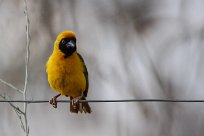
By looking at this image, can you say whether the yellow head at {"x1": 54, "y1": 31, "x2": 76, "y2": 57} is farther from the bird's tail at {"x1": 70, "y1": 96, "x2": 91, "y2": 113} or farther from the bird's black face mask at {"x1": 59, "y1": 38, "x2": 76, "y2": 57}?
the bird's tail at {"x1": 70, "y1": 96, "x2": 91, "y2": 113}

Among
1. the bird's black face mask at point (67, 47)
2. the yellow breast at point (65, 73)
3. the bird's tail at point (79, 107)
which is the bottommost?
the bird's tail at point (79, 107)

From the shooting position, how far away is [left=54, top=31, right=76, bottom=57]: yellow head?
28.6ft

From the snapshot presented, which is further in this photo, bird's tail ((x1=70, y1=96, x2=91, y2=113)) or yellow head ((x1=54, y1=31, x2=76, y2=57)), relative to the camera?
bird's tail ((x1=70, y1=96, x2=91, y2=113))

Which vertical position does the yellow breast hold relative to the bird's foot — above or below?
above

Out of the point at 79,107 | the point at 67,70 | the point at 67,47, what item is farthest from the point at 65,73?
the point at 79,107

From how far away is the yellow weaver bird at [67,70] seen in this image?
8.66m

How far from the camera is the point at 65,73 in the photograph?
8.66 m

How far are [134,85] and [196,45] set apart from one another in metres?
1.12

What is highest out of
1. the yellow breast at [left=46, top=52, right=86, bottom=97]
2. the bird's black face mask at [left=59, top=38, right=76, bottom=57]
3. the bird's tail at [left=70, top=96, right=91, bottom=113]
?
the bird's black face mask at [left=59, top=38, right=76, bottom=57]

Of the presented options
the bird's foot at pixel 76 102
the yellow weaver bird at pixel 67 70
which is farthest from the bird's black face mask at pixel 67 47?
the bird's foot at pixel 76 102

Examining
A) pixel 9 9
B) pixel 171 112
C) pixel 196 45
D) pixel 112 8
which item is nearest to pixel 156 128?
pixel 171 112

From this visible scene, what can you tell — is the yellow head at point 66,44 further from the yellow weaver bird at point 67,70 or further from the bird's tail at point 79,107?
the bird's tail at point 79,107

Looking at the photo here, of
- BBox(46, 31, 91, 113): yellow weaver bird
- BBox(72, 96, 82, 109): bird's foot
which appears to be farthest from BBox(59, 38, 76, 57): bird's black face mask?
BBox(72, 96, 82, 109): bird's foot

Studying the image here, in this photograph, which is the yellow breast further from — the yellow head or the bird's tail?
the bird's tail
